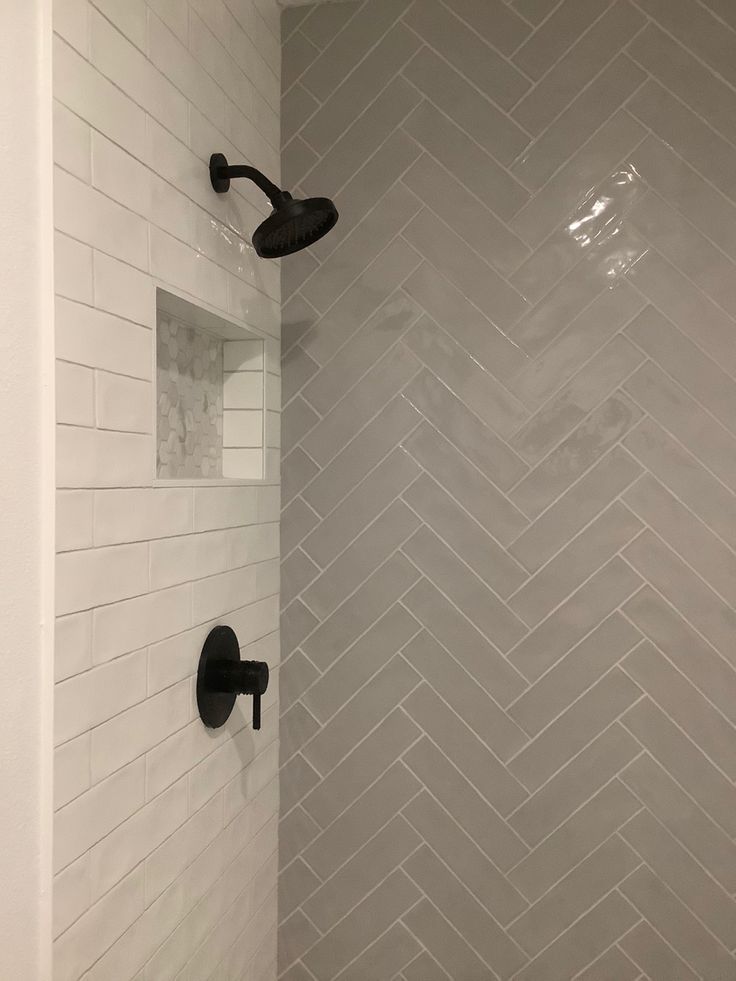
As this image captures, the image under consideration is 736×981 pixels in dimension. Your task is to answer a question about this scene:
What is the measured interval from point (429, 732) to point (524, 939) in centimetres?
47

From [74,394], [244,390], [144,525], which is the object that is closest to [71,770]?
[144,525]

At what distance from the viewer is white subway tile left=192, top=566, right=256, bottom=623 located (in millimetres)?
1362

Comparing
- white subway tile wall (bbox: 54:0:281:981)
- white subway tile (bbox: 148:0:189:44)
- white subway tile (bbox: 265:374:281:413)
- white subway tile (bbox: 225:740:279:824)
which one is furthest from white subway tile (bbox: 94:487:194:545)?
white subway tile (bbox: 148:0:189:44)

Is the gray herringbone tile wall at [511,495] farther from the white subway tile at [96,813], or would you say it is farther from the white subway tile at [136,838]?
the white subway tile at [96,813]

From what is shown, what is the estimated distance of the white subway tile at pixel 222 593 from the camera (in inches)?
53.6

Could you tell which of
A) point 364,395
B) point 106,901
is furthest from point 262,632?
point 106,901

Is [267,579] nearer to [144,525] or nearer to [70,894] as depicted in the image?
[144,525]

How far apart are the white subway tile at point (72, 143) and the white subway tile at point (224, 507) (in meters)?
0.54

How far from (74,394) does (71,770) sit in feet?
1.54

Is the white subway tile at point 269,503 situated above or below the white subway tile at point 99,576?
above

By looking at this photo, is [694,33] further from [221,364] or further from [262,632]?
[262,632]

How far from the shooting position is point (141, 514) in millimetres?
1162

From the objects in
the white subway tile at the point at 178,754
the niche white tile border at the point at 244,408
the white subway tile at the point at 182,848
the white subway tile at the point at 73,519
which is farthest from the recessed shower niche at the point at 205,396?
the white subway tile at the point at 182,848

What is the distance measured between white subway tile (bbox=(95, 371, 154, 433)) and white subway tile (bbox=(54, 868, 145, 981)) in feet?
2.11
